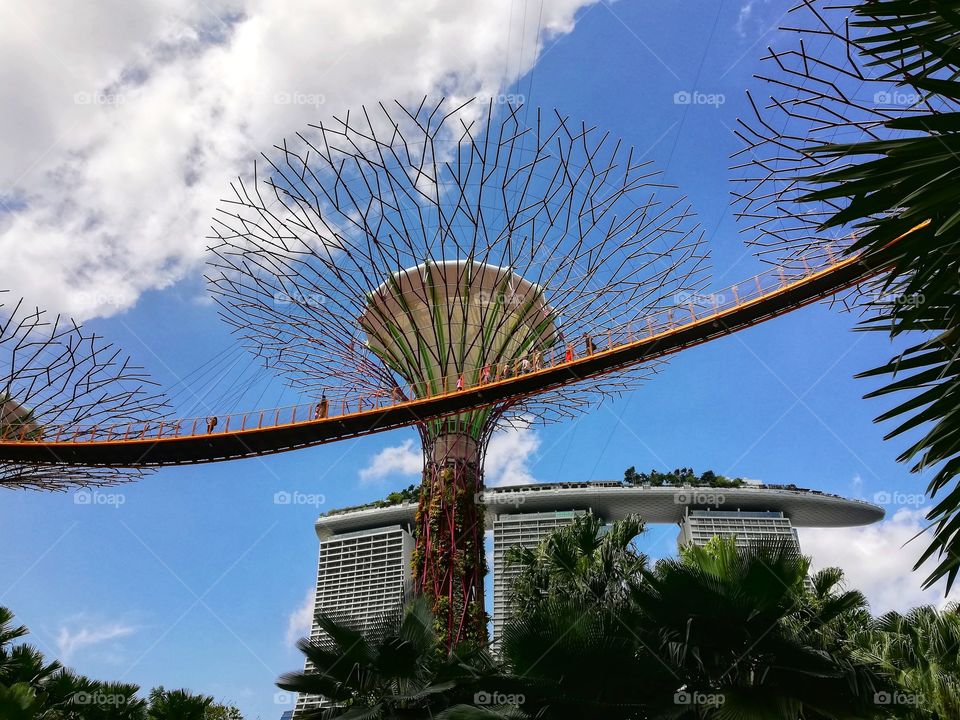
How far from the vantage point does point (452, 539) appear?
781 inches

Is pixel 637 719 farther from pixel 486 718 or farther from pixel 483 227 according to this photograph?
pixel 483 227

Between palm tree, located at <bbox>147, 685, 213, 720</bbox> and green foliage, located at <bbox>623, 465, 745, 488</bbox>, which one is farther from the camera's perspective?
green foliage, located at <bbox>623, 465, 745, 488</bbox>
